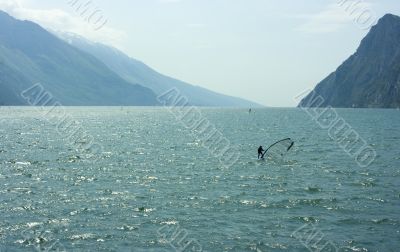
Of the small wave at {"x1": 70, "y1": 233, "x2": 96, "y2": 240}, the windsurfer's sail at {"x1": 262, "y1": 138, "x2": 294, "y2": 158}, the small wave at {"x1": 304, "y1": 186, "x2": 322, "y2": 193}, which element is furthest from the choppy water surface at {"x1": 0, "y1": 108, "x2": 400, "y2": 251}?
the windsurfer's sail at {"x1": 262, "y1": 138, "x2": 294, "y2": 158}

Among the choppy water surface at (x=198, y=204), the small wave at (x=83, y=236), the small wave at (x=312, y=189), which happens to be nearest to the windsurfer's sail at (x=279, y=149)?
the choppy water surface at (x=198, y=204)

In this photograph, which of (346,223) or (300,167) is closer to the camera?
(346,223)

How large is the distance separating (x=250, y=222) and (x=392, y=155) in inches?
1922

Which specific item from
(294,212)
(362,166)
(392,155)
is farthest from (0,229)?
(392,155)

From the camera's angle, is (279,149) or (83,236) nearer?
(83,236)

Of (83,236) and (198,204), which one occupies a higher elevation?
(198,204)

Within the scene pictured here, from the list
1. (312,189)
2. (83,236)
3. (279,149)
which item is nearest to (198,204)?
(83,236)

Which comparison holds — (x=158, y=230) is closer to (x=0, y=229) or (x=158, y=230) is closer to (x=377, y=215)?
(x=0, y=229)

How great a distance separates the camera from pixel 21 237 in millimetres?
32156

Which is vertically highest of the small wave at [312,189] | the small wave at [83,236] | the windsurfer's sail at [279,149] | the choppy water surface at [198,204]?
the windsurfer's sail at [279,149]

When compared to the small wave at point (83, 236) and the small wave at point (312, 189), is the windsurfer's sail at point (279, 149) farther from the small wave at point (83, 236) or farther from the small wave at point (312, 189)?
the small wave at point (83, 236)

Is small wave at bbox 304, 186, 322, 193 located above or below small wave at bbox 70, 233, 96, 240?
above

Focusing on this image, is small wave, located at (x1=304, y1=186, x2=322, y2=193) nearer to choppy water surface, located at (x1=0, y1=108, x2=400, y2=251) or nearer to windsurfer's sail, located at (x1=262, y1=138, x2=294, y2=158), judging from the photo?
choppy water surface, located at (x1=0, y1=108, x2=400, y2=251)

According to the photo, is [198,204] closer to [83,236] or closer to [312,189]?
[83,236]
